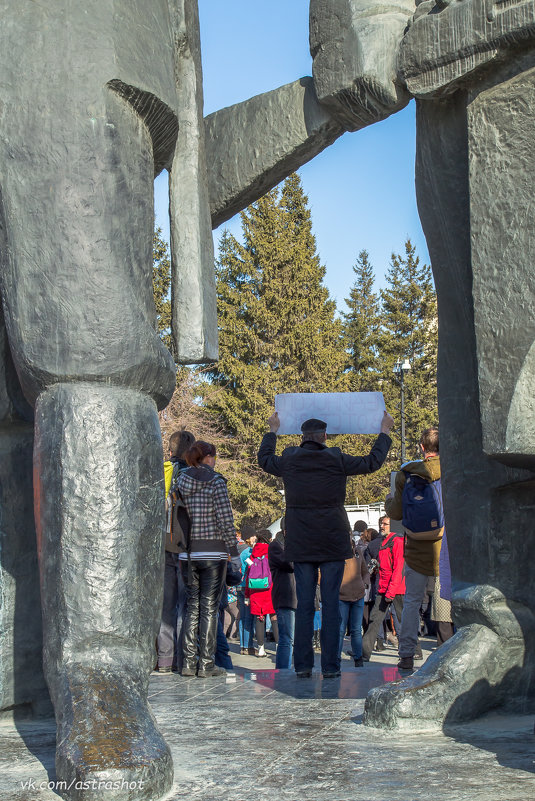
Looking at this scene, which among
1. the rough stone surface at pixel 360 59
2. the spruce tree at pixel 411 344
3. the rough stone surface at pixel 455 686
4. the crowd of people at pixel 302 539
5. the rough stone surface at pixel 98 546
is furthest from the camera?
the spruce tree at pixel 411 344

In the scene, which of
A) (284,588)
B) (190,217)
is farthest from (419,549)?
(190,217)

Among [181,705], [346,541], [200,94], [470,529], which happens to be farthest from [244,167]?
[346,541]

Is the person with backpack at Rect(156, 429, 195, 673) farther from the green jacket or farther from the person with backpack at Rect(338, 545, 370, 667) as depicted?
the person with backpack at Rect(338, 545, 370, 667)

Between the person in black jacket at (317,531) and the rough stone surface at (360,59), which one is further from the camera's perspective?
the person in black jacket at (317,531)

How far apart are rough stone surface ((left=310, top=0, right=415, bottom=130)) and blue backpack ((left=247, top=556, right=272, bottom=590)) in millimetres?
8858

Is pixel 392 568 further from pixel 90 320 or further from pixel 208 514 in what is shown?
pixel 90 320

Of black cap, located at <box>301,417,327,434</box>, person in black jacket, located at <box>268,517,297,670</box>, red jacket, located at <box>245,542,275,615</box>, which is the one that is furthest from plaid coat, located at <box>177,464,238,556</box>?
red jacket, located at <box>245,542,275,615</box>

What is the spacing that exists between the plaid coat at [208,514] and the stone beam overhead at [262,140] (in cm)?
382

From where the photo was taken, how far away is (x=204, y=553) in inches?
262

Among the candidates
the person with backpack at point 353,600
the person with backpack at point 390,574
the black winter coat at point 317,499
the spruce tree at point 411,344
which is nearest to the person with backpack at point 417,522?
the black winter coat at point 317,499

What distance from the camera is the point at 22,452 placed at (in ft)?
9.09

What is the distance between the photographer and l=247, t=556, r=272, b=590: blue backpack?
1136cm

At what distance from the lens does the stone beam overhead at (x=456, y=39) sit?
254 cm

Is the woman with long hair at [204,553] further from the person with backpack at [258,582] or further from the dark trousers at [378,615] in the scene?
the person with backpack at [258,582]
